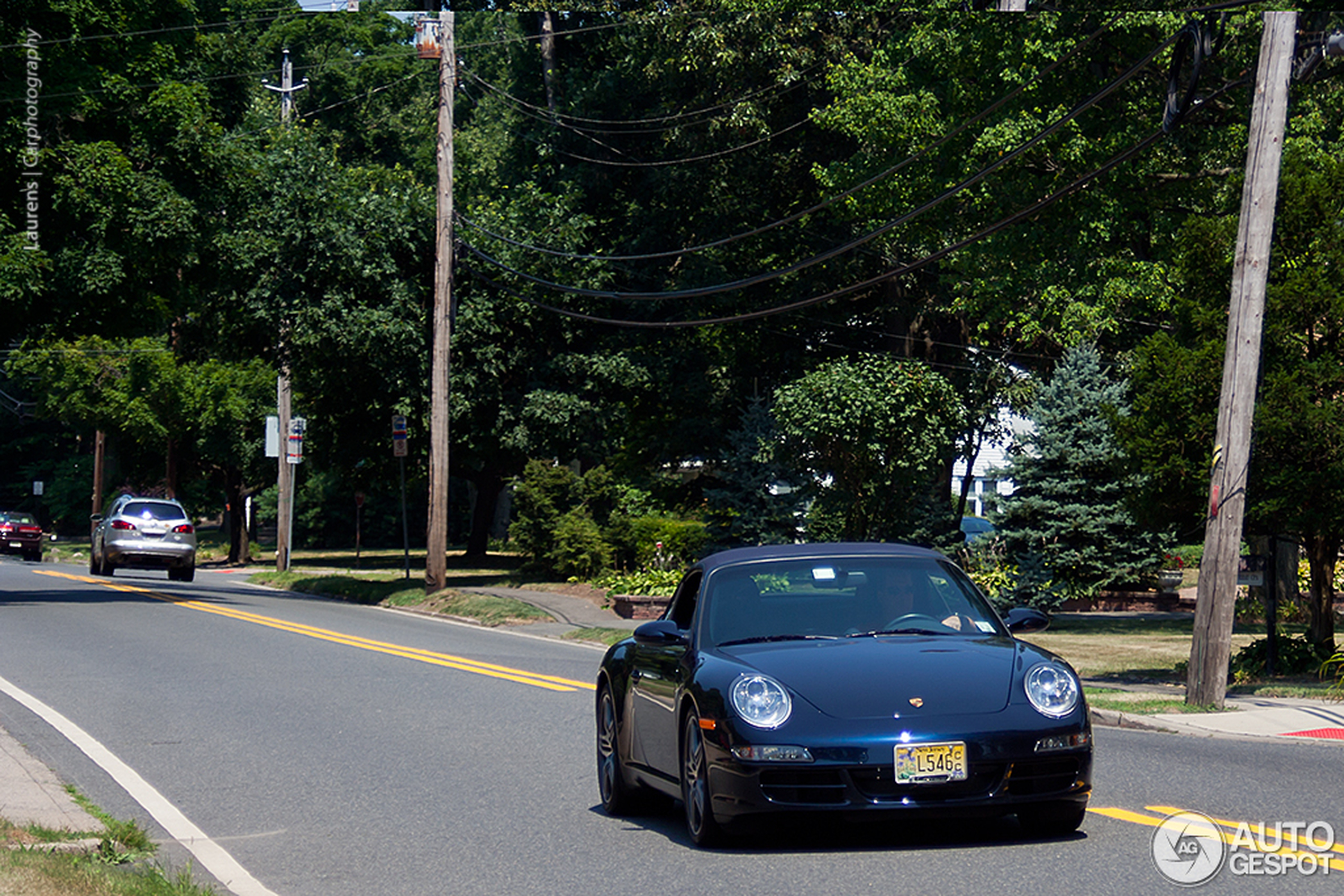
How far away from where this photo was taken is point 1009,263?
97.2ft

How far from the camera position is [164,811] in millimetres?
9328

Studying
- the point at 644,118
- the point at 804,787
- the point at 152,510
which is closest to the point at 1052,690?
the point at 804,787

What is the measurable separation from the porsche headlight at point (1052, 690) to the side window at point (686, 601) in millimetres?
2074

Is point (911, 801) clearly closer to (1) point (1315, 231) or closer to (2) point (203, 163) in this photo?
(1) point (1315, 231)

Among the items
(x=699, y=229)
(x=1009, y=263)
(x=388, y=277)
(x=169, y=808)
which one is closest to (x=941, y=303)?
(x=699, y=229)

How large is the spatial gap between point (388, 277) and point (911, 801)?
29.1 m

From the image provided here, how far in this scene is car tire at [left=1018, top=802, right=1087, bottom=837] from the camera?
24.8 ft

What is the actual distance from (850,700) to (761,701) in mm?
405

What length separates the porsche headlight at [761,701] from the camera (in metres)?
7.26

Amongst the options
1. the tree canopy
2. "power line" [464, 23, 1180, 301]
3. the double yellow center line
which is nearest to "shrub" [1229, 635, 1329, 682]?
the tree canopy

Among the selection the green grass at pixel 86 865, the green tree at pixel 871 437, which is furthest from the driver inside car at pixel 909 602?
the green tree at pixel 871 437

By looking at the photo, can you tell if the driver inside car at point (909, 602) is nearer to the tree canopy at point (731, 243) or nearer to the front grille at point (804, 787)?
the front grille at point (804, 787)

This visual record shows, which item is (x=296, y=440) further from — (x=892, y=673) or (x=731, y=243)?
(x=892, y=673)

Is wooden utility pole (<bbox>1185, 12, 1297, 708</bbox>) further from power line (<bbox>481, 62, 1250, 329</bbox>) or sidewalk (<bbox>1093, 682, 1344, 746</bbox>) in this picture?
power line (<bbox>481, 62, 1250, 329</bbox>)
